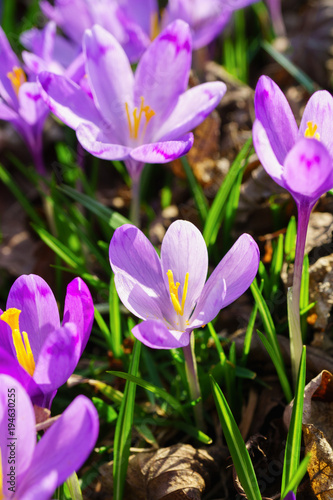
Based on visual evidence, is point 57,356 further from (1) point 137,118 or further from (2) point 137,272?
(1) point 137,118

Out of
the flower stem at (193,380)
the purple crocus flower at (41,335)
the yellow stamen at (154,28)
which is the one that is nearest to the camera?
the purple crocus flower at (41,335)

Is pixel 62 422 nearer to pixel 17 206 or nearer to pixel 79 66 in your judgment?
pixel 79 66

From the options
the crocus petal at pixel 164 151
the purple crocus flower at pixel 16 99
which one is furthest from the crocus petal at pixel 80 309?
the purple crocus flower at pixel 16 99

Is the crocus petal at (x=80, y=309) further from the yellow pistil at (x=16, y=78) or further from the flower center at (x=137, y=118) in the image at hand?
the yellow pistil at (x=16, y=78)

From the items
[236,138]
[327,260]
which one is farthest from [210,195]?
[327,260]

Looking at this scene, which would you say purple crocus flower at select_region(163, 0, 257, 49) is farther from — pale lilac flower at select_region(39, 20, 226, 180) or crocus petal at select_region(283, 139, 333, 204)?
crocus petal at select_region(283, 139, 333, 204)

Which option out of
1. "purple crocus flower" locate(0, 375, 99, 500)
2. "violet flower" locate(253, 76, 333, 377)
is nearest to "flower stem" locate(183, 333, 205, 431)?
"violet flower" locate(253, 76, 333, 377)
